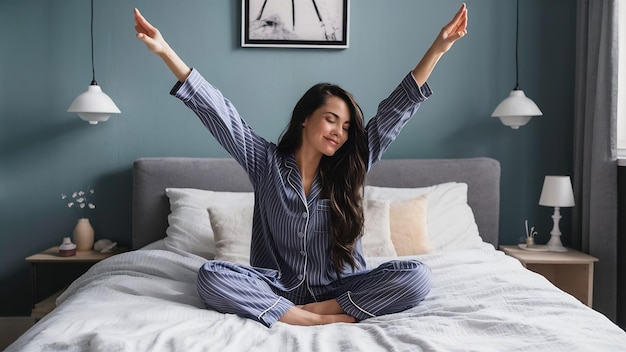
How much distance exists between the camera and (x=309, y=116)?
2.14 m

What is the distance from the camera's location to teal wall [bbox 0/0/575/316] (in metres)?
3.24

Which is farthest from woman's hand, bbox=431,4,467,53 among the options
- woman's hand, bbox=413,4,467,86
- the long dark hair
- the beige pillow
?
the beige pillow

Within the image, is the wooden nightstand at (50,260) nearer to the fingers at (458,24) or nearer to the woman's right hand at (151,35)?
the woman's right hand at (151,35)

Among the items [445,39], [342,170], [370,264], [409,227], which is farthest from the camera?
[409,227]

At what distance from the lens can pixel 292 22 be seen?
3.24 m

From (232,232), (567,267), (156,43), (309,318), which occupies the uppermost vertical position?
(156,43)

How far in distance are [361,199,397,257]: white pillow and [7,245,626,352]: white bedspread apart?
1.38 ft

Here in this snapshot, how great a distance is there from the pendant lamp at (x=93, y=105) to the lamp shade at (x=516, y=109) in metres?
2.00

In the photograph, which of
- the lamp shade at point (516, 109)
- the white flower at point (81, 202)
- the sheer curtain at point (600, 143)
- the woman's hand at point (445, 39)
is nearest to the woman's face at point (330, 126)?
the woman's hand at point (445, 39)

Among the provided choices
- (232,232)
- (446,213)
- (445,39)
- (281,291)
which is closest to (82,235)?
(232,232)

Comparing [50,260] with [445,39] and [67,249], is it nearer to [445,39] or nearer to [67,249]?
[67,249]

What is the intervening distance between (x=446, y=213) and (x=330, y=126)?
1.13 metres

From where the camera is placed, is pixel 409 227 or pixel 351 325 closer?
pixel 351 325

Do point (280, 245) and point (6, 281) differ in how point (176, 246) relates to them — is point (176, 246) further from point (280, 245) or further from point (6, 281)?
point (6, 281)
